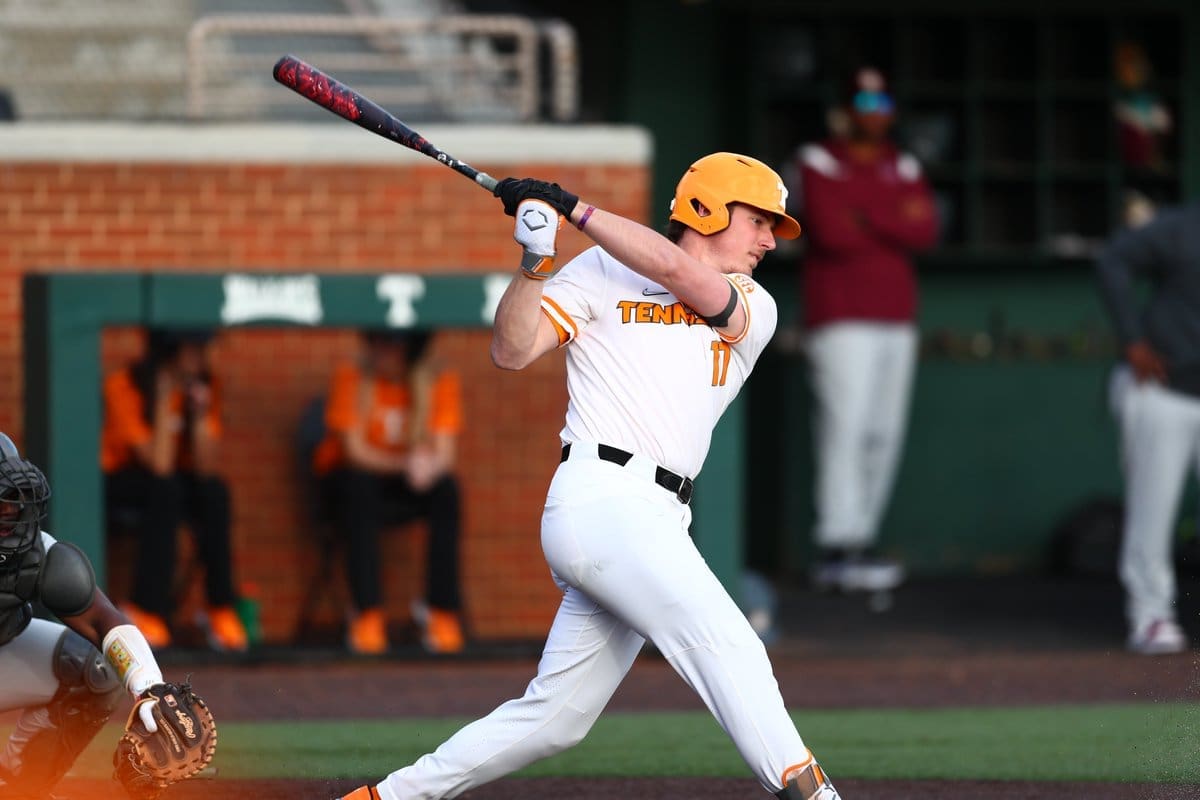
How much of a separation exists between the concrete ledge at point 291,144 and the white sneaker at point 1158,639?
313 centimetres

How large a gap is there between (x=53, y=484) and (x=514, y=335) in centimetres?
412

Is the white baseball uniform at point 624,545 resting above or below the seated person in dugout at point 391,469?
above

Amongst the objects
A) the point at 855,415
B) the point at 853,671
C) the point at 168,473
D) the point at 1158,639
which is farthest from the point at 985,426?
the point at 168,473

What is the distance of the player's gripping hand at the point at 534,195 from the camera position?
473 centimetres

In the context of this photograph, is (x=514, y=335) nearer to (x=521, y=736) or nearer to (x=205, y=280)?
(x=521, y=736)

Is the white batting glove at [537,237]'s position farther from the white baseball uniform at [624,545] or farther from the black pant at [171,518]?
the black pant at [171,518]

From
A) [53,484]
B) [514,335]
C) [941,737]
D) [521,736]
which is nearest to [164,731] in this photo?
[521,736]

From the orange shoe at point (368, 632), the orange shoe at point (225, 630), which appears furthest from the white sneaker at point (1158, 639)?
the orange shoe at point (225, 630)

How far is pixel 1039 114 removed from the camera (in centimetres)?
1112

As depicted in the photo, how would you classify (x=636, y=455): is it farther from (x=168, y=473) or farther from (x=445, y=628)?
(x=168, y=473)

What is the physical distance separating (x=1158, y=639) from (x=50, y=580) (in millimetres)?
5492

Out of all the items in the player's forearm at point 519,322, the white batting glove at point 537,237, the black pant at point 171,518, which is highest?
the white batting glove at point 537,237

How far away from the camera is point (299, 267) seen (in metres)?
9.23

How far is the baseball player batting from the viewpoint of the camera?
4625mm
